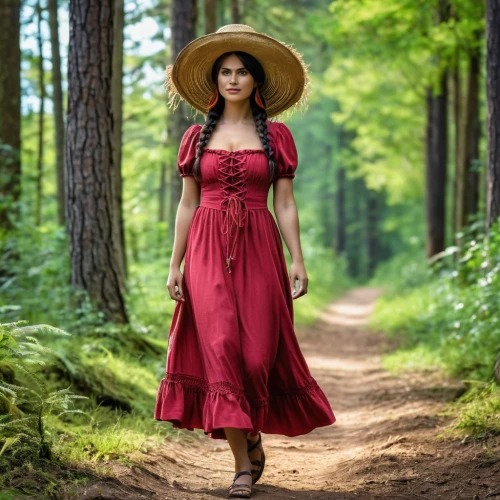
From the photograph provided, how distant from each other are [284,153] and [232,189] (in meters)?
0.41

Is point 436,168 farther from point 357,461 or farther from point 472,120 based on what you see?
point 357,461

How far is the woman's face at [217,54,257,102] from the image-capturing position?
4.84 meters

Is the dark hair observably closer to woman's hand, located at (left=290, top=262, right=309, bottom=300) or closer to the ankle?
woman's hand, located at (left=290, top=262, right=309, bottom=300)

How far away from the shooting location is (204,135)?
4.81 m

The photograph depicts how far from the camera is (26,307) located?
8031 mm

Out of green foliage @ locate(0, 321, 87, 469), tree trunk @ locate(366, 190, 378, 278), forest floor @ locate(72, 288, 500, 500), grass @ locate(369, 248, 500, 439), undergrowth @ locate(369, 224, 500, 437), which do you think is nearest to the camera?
green foliage @ locate(0, 321, 87, 469)

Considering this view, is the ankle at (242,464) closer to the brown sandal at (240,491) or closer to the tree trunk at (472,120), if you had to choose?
the brown sandal at (240,491)

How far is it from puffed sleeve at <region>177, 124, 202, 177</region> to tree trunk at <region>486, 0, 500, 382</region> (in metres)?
4.21

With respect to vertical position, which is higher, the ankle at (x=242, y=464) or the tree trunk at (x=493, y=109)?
the tree trunk at (x=493, y=109)

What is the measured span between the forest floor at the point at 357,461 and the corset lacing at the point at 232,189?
1.57 m

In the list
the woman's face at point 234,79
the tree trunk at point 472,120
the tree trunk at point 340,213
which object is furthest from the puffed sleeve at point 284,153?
the tree trunk at point 340,213

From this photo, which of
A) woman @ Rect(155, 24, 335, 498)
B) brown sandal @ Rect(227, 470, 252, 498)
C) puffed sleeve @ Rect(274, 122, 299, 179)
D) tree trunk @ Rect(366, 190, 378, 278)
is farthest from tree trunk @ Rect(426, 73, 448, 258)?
tree trunk @ Rect(366, 190, 378, 278)

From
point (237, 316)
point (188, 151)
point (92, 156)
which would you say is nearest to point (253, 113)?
point (188, 151)

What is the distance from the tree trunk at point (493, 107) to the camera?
25.4 feet
